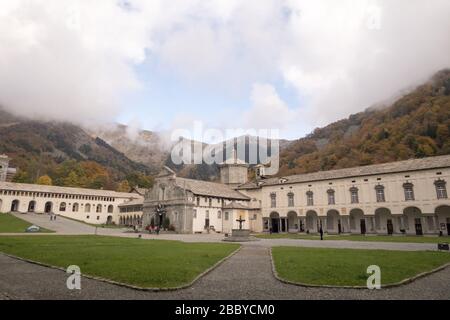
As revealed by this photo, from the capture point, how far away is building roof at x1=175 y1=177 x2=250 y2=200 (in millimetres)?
52525

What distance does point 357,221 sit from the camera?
48.6m

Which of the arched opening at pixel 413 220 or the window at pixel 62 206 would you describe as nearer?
the arched opening at pixel 413 220

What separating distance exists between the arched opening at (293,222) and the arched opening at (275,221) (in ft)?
6.73

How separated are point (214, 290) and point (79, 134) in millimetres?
200520

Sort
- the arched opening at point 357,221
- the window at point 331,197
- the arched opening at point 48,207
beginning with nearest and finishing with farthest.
Answer: the arched opening at point 357,221, the window at point 331,197, the arched opening at point 48,207

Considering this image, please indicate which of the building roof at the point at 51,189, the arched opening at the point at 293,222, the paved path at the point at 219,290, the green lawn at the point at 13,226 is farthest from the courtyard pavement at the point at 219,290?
the building roof at the point at 51,189

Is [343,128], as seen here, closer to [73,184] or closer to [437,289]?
[73,184]

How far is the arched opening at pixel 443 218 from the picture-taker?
40.6 meters

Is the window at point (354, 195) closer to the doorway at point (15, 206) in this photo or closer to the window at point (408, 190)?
the window at point (408, 190)

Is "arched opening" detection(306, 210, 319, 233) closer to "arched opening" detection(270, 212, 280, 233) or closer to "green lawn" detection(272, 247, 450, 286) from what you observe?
"arched opening" detection(270, 212, 280, 233)

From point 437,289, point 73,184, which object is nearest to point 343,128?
point 73,184

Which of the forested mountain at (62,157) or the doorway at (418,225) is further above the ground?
the forested mountain at (62,157)

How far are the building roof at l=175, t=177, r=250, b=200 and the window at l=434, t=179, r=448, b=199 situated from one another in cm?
3091

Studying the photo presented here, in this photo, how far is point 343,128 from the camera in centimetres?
10712
